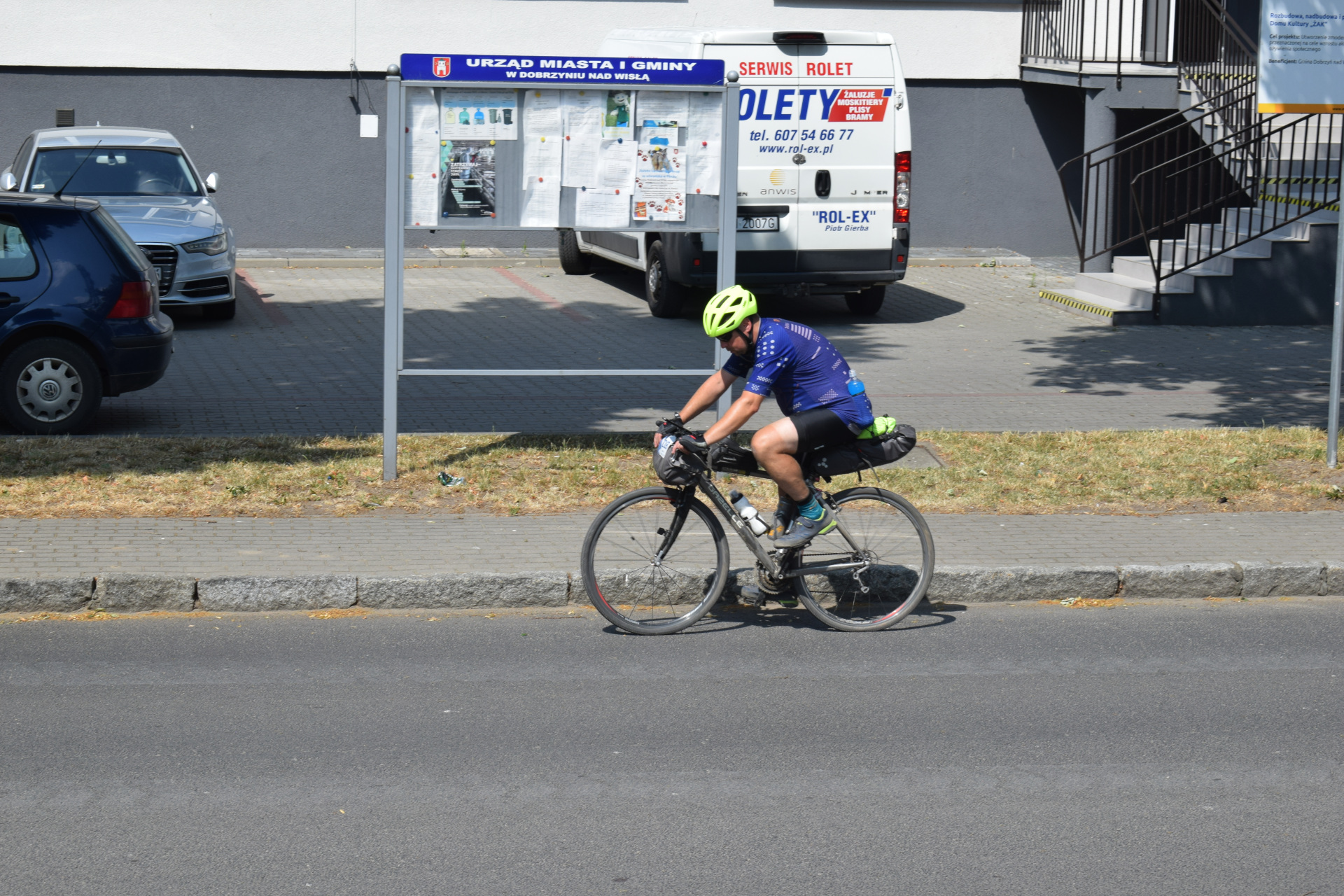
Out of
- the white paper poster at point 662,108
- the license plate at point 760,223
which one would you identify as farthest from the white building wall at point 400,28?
the white paper poster at point 662,108

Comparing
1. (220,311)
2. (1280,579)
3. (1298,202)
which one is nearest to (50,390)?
(220,311)

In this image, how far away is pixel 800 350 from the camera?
21.5ft

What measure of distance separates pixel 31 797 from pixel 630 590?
282cm

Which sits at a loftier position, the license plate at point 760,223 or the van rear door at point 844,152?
the van rear door at point 844,152

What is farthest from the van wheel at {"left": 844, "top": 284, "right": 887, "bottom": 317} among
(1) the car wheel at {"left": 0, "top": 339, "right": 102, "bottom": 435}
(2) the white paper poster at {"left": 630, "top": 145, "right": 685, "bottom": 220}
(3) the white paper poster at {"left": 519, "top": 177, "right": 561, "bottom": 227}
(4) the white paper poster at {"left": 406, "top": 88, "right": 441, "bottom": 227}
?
(1) the car wheel at {"left": 0, "top": 339, "right": 102, "bottom": 435}

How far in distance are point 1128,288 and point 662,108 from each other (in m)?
8.62

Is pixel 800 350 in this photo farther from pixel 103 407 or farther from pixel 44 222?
pixel 103 407

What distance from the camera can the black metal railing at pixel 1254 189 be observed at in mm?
15875

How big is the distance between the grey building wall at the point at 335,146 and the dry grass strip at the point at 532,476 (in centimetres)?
1114

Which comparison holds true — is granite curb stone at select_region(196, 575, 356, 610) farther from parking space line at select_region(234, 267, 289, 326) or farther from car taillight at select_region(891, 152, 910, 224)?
car taillight at select_region(891, 152, 910, 224)

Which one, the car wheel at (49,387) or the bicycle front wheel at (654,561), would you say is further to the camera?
the car wheel at (49,387)

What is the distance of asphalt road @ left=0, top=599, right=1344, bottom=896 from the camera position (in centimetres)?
437

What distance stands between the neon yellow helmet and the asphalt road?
4.61ft

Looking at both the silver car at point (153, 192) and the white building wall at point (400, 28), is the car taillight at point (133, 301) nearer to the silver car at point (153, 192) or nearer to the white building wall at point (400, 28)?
the silver car at point (153, 192)
